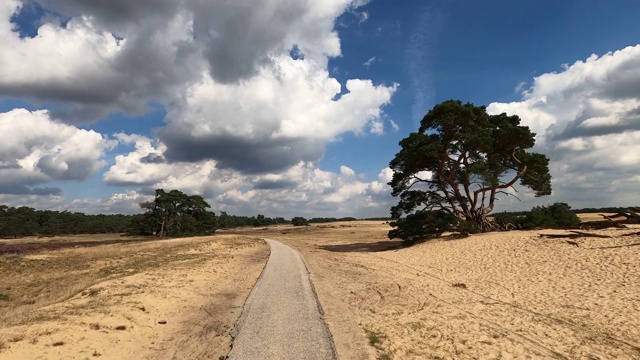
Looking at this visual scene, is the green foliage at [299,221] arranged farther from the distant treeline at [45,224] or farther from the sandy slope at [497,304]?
the sandy slope at [497,304]

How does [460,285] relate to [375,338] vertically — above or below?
above

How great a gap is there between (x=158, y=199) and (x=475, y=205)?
241 feet

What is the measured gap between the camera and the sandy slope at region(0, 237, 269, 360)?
7.71 m

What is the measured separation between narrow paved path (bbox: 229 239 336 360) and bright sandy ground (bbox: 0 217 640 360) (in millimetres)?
416

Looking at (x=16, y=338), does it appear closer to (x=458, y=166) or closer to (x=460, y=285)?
(x=460, y=285)

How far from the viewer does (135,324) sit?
9.88 meters

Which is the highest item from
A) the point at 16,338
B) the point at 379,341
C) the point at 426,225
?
the point at 426,225

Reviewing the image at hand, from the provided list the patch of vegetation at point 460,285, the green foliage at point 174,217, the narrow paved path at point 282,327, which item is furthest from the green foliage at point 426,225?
the green foliage at point 174,217

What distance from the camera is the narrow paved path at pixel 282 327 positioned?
7.69m

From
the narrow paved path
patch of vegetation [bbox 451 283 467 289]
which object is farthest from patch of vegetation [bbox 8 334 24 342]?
patch of vegetation [bbox 451 283 467 289]

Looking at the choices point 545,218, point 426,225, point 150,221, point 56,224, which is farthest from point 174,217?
point 545,218

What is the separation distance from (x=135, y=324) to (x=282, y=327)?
4.23 metres

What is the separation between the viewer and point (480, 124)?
38.1m

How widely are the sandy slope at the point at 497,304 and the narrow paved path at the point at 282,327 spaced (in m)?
0.48
